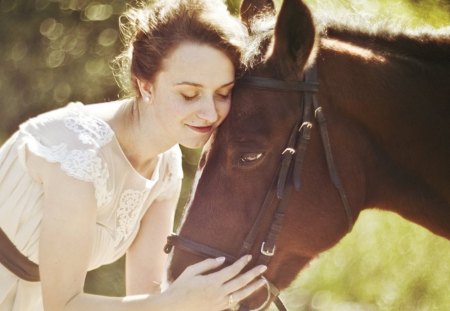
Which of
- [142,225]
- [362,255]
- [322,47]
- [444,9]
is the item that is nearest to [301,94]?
[322,47]

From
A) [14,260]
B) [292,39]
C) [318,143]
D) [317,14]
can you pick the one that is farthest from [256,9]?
[14,260]

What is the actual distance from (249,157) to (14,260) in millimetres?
1047

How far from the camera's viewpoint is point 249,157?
108 inches

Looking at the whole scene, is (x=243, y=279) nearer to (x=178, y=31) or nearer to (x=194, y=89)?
(x=194, y=89)

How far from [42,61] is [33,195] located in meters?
3.41

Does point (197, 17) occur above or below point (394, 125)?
above

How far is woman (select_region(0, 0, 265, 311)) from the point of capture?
2746 mm

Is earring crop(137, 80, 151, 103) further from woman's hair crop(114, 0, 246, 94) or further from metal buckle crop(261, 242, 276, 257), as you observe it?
metal buckle crop(261, 242, 276, 257)

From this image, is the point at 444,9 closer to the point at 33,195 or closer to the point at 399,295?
the point at 399,295

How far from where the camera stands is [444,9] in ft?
12.5

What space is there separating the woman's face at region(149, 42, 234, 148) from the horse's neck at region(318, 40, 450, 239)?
1.26ft

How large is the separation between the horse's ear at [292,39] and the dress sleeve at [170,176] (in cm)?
80

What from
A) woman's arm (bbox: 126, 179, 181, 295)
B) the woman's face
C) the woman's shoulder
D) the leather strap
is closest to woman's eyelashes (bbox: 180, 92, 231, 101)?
the woman's face

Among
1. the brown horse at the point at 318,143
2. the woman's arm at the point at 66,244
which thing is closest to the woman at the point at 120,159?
the woman's arm at the point at 66,244
